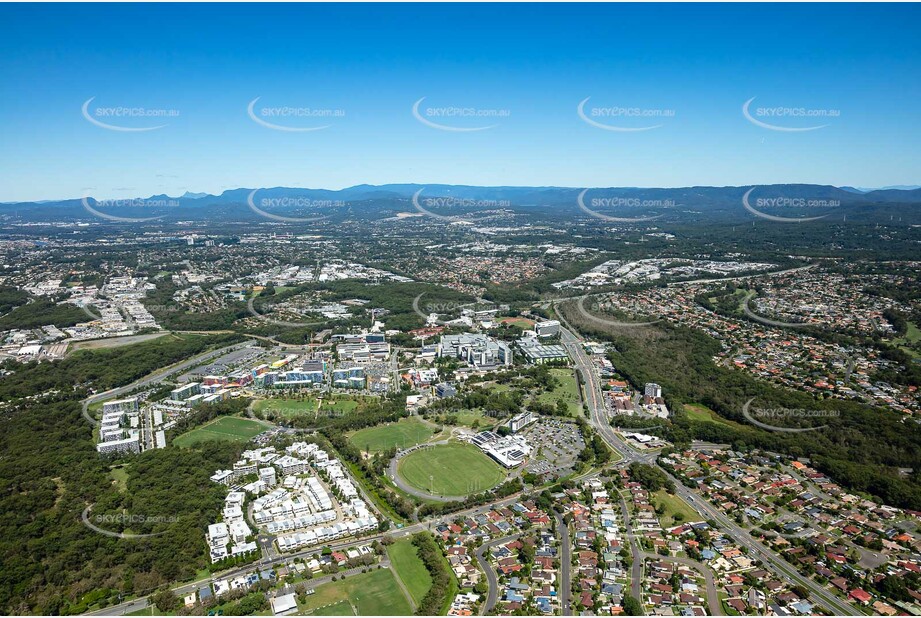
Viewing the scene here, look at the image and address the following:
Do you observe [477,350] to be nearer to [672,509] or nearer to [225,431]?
[225,431]

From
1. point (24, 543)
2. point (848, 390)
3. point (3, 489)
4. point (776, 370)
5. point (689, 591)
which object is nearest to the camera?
point (689, 591)

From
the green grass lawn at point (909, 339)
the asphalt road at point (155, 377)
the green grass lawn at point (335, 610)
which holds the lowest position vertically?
the green grass lawn at point (335, 610)

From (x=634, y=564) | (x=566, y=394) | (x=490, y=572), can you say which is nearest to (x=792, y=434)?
(x=566, y=394)

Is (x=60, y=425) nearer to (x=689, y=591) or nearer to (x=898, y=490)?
(x=689, y=591)

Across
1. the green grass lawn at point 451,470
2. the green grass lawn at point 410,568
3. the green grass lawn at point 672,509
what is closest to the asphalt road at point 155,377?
the green grass lawn at point 451,470

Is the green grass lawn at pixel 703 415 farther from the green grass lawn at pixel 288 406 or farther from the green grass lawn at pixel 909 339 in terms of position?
the green grass lawn at pixel 288 406

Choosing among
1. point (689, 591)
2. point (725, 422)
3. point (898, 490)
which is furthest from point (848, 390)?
point (689, 591)
